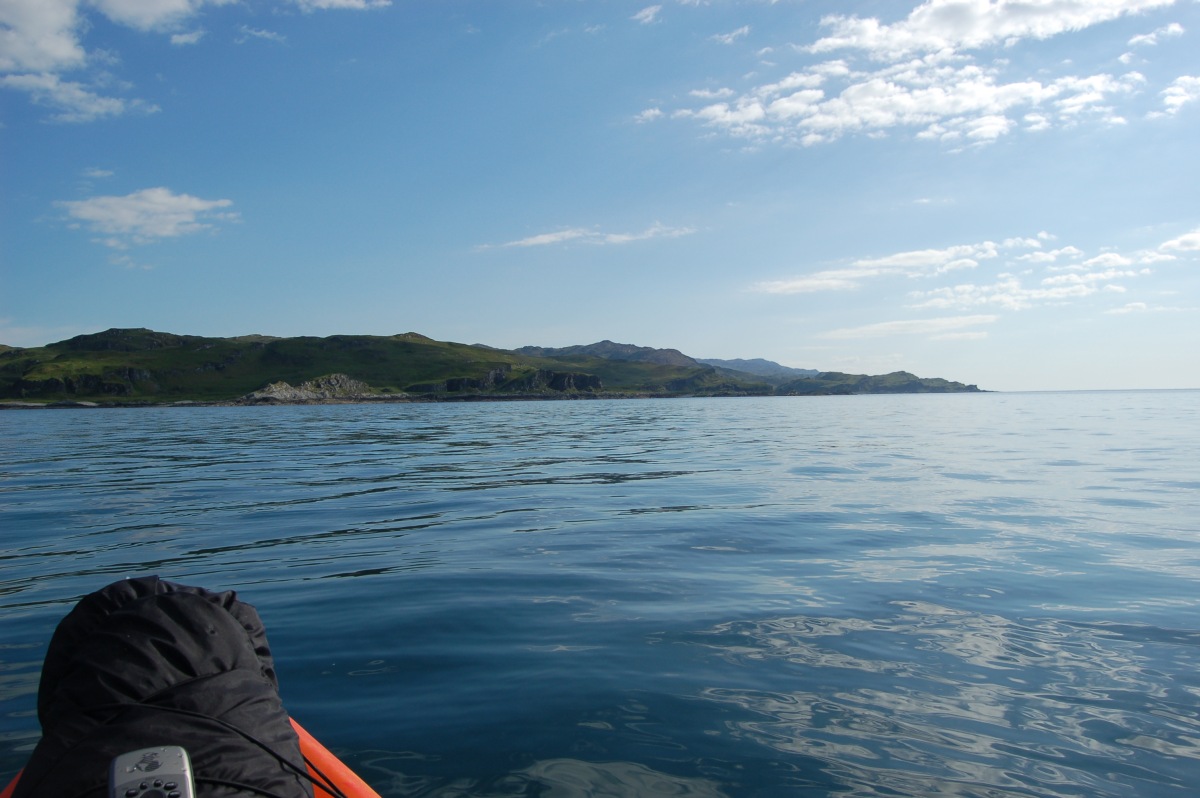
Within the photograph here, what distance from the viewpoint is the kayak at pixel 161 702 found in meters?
3.10

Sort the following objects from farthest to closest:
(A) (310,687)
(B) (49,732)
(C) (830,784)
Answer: (A) (310,687)
(C) (830,784)
(B) (49,732)

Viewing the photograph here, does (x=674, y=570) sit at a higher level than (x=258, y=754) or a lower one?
lower

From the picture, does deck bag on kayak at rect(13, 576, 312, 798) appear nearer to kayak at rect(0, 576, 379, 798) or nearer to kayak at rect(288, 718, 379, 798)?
kayak at rect(0, 576, 379, 798)

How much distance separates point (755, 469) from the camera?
88.9ft

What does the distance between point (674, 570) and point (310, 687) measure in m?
6.28

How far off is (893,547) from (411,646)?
922 centimetres

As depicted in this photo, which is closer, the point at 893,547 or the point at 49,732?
the point at 49,732

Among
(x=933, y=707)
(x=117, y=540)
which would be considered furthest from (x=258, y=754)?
(x=117, y=540)

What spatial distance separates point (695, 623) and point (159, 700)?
22.2 ft

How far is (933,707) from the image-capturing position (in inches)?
262

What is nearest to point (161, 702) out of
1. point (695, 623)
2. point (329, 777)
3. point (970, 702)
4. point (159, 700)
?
point (159, 700)

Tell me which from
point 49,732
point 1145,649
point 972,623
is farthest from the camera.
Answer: point 972,623

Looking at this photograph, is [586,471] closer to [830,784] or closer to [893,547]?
[893,547]

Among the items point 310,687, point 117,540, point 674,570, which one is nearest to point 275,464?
point 117,540
